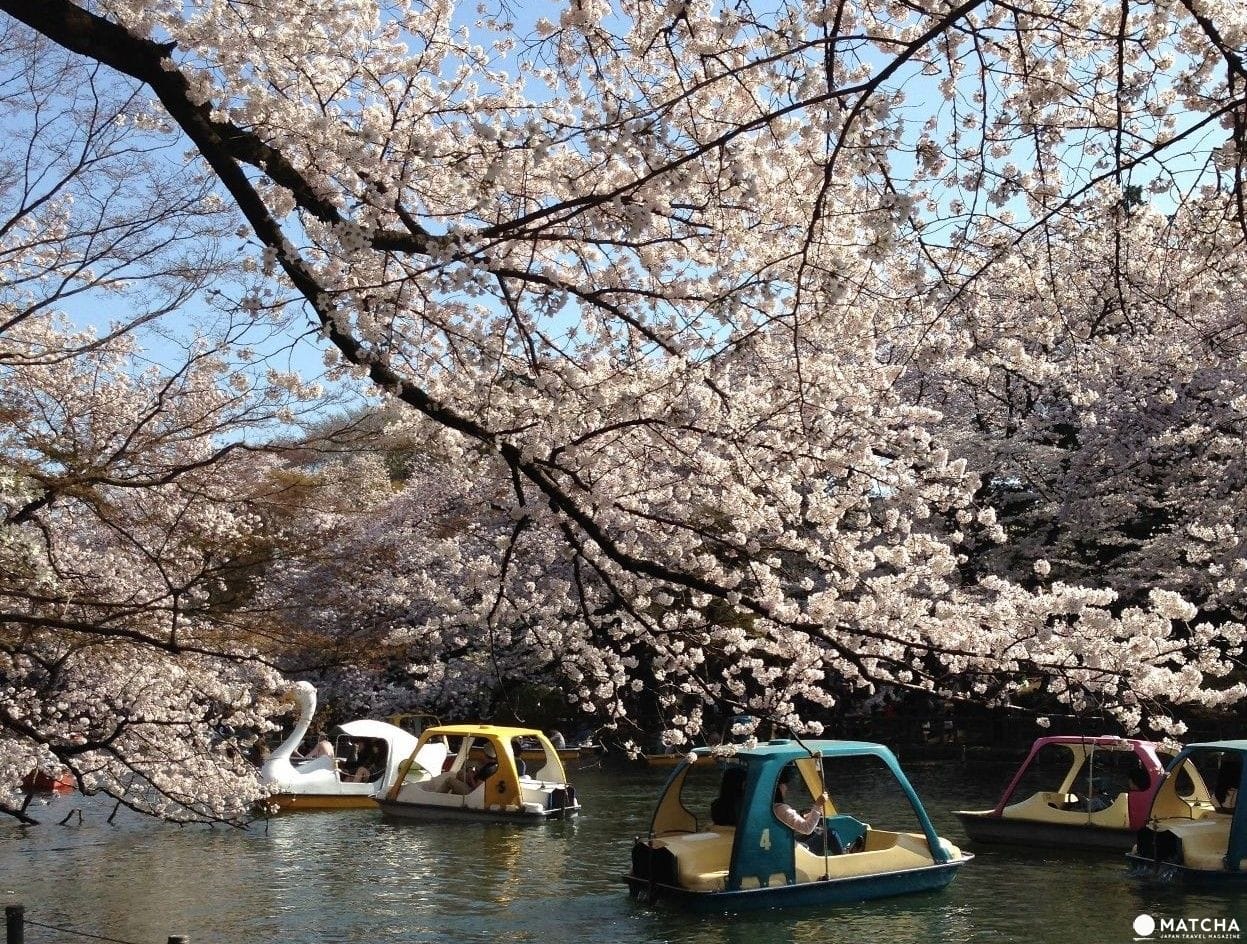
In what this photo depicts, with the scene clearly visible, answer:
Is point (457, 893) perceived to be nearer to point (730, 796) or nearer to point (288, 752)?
point (730, 796)

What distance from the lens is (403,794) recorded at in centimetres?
1811

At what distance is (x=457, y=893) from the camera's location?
40.3 ft

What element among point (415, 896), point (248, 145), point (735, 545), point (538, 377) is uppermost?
point (248, 145)

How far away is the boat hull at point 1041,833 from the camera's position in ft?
45.0

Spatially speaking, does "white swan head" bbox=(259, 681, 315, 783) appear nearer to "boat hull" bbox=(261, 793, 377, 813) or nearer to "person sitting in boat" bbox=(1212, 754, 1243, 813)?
"boat hull" bbox=(261, 793, 377, 813)

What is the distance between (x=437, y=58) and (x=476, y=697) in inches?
1010

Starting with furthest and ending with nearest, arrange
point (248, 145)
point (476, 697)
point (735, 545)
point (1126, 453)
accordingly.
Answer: point (476, 697) → point (1126, 453) → point (735, 545) → point (248, 145)

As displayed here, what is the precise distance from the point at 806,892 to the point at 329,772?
11467 millimetres

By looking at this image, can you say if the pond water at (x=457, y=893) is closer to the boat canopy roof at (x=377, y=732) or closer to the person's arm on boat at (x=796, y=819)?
the person's arm on boat at (x=796, y=819)

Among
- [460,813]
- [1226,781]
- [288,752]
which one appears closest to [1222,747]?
[1226,781]

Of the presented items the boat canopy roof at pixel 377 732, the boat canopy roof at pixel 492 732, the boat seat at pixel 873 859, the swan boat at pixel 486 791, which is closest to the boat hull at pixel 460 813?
the swan boat at pixel 486 791

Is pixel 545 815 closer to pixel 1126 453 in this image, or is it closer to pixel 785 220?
pixel 785 220

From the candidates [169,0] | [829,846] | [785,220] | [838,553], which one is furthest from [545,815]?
[169,0]

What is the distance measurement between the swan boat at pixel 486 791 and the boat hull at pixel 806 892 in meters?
6.45
